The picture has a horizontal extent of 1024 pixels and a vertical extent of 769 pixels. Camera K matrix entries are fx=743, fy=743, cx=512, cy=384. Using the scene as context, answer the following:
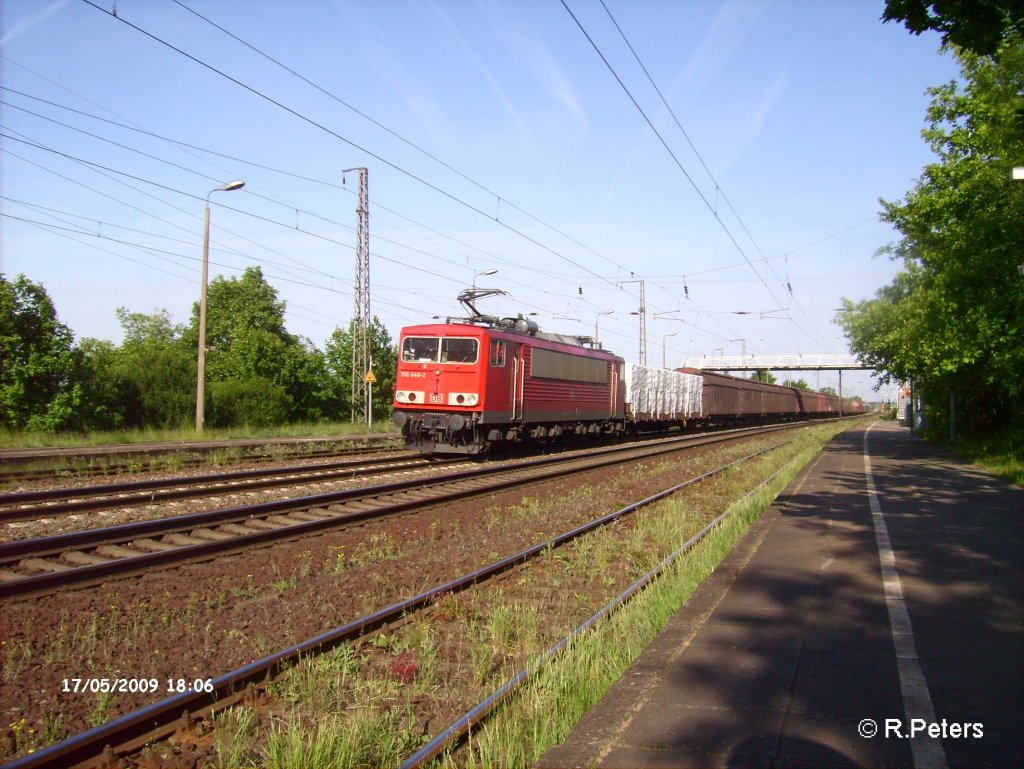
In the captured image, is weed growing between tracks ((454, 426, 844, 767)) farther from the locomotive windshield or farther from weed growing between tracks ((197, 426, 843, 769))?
the locomotive windshield

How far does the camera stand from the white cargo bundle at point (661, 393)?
1160 inches

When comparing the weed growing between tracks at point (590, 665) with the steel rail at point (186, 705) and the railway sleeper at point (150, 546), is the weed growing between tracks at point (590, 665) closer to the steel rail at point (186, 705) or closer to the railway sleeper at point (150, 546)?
the steel rail at point (186, 705)

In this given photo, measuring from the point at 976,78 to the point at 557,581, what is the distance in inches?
791

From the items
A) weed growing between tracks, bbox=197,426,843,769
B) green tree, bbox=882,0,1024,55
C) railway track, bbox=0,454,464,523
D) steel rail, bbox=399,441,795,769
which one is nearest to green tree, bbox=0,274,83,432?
railway track, bbox=0,454,464,523

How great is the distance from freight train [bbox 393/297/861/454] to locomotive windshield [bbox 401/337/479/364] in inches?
0.9

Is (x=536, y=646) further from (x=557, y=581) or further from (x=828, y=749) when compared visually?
(x=828, y=749)

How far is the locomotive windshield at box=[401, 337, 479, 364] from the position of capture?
1766cm

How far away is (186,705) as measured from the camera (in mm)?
4207

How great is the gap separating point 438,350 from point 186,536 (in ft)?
33.3

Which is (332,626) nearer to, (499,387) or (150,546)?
(150,546)

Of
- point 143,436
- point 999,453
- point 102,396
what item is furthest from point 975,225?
point 102,396

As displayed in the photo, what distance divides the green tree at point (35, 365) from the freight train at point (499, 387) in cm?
1402

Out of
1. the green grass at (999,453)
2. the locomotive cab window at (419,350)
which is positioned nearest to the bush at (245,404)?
the locomotive cab window at (419,350)

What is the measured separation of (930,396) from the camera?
33.2 meters
